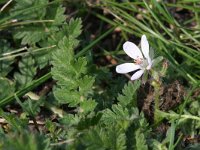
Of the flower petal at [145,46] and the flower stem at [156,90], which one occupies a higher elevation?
the flower petal at [145,46]

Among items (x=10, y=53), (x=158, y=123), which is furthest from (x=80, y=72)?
(x=10, y=53)

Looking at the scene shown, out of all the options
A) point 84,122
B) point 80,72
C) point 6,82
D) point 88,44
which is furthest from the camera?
point 88,44

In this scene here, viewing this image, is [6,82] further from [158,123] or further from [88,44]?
[158,123]

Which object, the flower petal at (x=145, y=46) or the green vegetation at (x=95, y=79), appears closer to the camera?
the green vegetation at (x=95, y=79)

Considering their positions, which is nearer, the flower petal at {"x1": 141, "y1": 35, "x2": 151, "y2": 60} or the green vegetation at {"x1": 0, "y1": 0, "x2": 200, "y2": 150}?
the green vegetation at {"x1": 0, "y1": 0, "x2": 200, "y2": 150}

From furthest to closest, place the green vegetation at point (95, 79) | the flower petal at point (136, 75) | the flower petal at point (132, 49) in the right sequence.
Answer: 1. the flower petal at point (132, 49)
2. the flower petal at point (136, 75)
3. the green vegetation at point (95, 79)

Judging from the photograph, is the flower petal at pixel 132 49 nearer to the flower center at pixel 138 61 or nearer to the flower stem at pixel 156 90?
the flower center at pixel 138 61

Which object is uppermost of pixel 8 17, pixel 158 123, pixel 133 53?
pixel 8 17

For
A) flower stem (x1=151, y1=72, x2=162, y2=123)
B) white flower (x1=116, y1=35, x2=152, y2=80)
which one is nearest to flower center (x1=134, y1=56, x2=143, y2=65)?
white flower (x1=116, y1=35, x2=152, y2=80)

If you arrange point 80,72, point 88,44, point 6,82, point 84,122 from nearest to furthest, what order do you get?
point 84,122
point 80,72
point 6,82
point 88,44

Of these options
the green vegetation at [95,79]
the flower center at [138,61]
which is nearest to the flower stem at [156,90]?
the green vegetation at [95,79]

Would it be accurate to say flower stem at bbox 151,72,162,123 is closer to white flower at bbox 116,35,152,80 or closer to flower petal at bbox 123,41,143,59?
white flower at bbox 116,35,152,80
